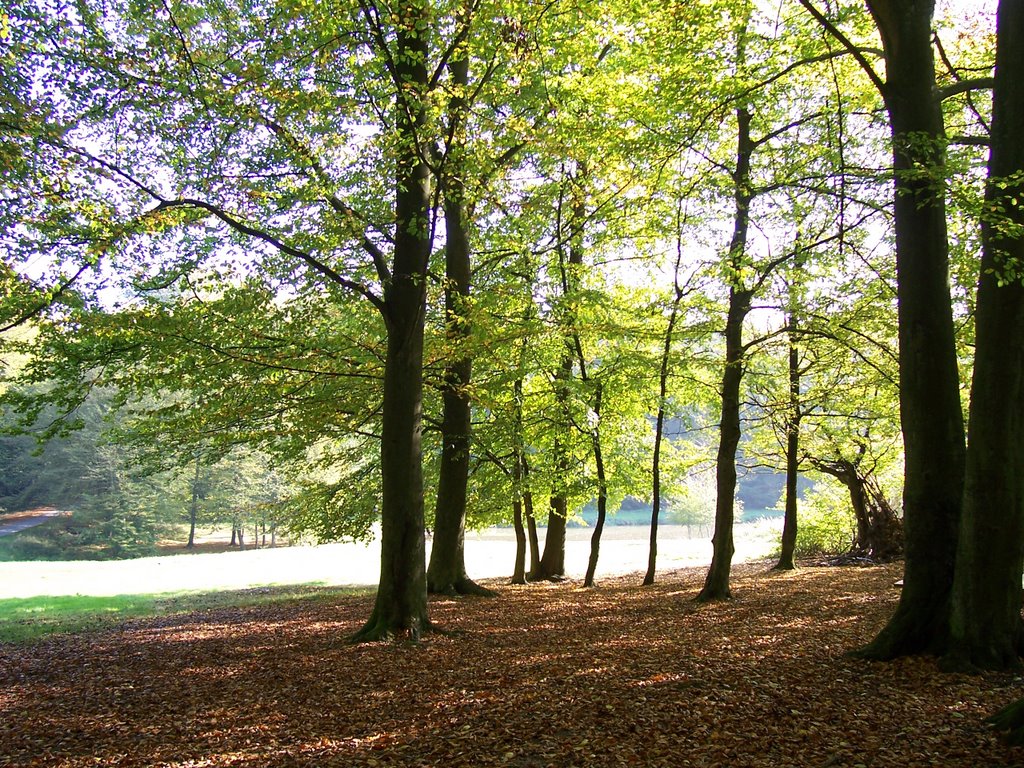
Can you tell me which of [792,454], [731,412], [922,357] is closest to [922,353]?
[922,357]

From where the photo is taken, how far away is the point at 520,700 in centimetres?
559

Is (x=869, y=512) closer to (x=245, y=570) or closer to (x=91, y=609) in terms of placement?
(x=91, y=609)

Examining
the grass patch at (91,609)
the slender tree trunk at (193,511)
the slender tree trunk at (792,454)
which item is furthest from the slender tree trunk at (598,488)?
the slender tree trunk at (193,511)

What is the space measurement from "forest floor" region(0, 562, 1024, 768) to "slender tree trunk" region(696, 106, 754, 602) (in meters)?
2.36

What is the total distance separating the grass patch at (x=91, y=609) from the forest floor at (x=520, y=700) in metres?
3.70

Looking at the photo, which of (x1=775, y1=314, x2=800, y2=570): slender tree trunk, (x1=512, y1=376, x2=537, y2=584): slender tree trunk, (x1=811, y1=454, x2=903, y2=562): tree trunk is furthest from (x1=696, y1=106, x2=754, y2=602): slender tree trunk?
(x1=811, y1=454, x2=903, y2=562): tree trunk

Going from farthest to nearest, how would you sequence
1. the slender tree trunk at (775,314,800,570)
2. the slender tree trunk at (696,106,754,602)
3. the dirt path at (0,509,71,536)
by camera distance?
the dirt path at (0,509,71,536), the slender tree trunk at (775,314,800,570), the slender tree trunk at (696,106,754,602)

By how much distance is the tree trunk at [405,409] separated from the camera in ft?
27.8

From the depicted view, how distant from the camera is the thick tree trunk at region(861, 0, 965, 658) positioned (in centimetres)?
618

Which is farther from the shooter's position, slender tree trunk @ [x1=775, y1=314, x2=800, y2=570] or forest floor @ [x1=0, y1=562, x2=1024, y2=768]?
slender tree trunk @ [x1=775, y1=314, x2=800, y2=570]

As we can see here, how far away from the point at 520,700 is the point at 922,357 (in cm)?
497

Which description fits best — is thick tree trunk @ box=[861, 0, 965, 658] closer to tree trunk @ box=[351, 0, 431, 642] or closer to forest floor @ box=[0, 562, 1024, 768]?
forest floor @ box=[0, 562, 1024, 768]

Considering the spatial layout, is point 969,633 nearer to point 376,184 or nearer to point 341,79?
point 376,184

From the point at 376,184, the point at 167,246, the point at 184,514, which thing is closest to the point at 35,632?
the point at 167,246
